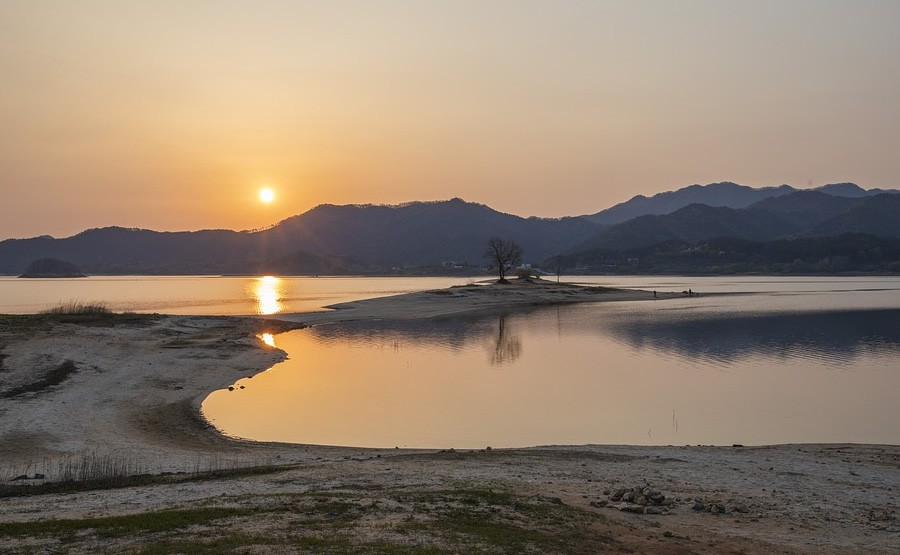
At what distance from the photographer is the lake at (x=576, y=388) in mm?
31531

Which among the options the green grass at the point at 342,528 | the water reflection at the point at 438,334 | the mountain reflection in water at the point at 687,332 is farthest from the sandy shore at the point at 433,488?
the mountain reflection in water at the point at 687,332

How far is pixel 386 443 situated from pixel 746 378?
28.2 metres

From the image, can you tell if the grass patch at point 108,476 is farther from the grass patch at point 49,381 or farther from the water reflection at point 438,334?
the water reflection at point 438,334

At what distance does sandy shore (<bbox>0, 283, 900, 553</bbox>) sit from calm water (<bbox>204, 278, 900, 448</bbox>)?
4200mm

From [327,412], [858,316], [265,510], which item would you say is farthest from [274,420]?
[858,316]

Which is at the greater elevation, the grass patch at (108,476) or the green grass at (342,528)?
the green grass at (342,528)

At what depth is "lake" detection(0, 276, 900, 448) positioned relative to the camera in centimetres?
3153

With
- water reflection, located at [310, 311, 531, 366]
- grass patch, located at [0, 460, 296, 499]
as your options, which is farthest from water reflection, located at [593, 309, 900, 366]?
grass patch, located at [0, 460, 296, 499]

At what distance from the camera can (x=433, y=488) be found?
18.5 metres

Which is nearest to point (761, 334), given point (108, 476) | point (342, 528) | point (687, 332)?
point (687, 332)

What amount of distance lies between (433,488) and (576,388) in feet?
86.2

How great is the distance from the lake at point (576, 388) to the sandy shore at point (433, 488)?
4164 millimetres

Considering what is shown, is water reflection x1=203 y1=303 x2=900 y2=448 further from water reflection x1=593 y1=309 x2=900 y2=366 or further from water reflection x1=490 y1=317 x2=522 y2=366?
water reflection x1=593 y1=309 x2=900 y2=366

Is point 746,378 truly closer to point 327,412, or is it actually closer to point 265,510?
point 327,412
